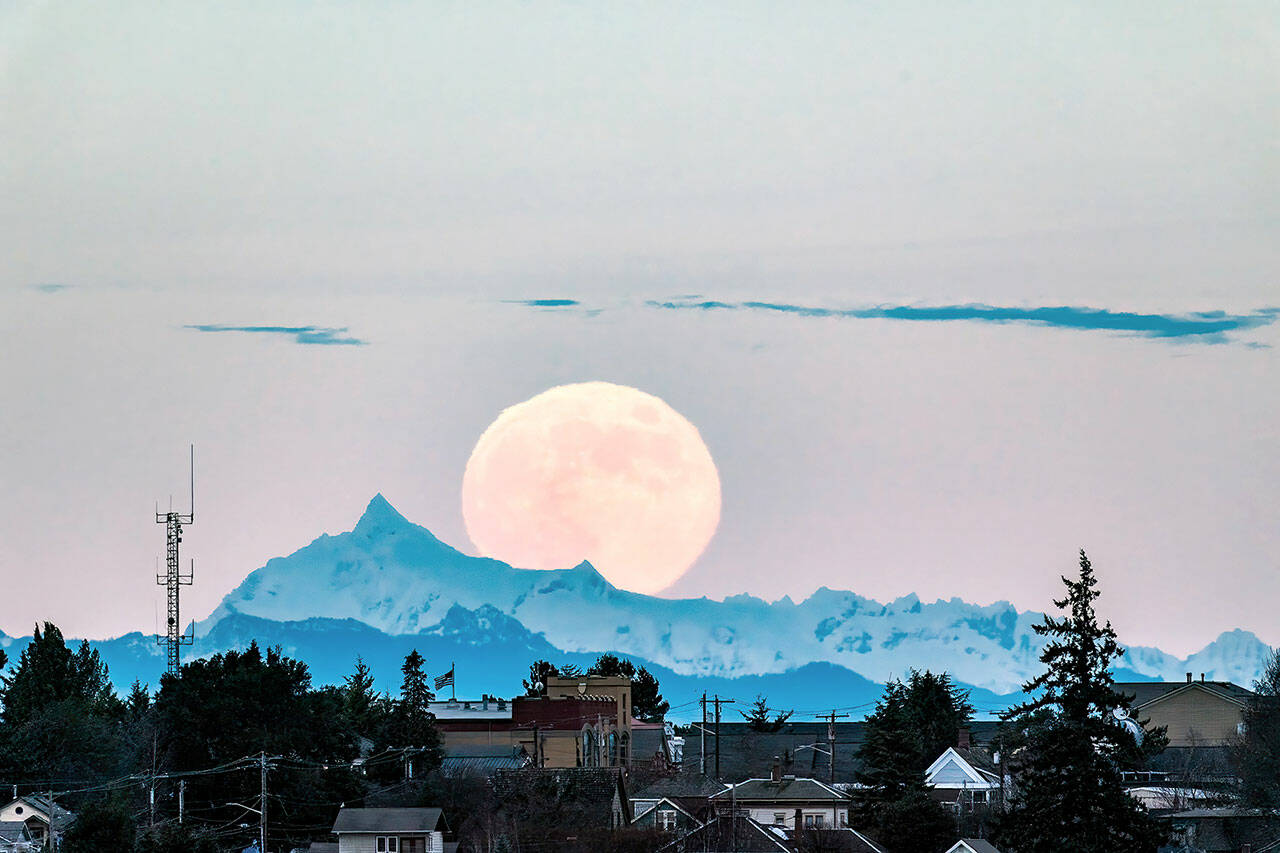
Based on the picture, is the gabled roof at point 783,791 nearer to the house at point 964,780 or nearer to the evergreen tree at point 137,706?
the house at point 964,780

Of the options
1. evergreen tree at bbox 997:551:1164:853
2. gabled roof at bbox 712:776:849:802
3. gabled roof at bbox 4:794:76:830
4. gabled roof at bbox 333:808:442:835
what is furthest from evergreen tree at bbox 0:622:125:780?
evergreen tree at bbox 997:551:1164:853

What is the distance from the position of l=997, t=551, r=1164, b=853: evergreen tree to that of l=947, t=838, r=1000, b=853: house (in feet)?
39.5

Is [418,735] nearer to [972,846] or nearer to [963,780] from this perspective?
[963,780]

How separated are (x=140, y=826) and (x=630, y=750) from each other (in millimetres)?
45082

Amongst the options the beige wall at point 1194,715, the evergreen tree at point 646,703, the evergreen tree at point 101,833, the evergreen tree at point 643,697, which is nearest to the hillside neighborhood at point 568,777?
the evergreen tree at point 101,833

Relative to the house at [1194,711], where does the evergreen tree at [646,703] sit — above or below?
above

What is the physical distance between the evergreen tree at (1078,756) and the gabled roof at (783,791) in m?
22.6

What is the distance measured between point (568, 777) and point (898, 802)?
699 inches

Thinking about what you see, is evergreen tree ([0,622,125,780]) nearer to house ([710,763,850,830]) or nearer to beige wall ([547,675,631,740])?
beige wall ([547,675,631,740])

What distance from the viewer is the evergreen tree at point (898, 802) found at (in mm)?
78188

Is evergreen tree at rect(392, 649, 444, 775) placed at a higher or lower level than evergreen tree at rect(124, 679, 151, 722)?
lower

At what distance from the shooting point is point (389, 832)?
7875 centimetres

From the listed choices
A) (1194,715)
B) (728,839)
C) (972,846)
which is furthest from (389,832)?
(1194,715)

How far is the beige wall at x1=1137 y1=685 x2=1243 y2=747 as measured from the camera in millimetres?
127812
